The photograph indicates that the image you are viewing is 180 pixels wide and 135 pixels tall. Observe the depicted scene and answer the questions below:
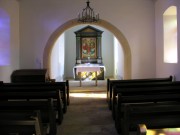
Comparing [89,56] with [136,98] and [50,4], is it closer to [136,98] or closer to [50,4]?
[50,4]

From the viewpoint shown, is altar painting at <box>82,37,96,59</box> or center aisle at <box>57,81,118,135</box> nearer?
center aisle at <box>57,81,118,135</box>

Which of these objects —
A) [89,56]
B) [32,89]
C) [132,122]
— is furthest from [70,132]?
[89,56]

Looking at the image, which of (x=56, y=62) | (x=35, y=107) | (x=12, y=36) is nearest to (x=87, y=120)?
(x=35, y=107)

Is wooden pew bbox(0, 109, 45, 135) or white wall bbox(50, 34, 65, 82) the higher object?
white wall bbox(50, 34, 65, 82)

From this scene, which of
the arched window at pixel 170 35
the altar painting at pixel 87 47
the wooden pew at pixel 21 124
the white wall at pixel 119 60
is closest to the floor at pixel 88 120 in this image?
the wooden pew at pixel 21 124

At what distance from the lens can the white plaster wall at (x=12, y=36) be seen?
22.5 feet

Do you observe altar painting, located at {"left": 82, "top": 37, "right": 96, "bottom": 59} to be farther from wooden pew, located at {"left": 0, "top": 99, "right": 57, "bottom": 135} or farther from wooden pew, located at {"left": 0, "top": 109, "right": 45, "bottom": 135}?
wooden pew, located at {"left": 0, "top": 109, "right": 45, "bottom": 135}

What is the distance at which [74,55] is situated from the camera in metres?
15.3

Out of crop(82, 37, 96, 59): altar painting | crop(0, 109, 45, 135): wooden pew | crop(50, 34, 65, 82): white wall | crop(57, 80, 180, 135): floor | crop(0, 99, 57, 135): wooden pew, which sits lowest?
crop(57, 80, 180, 135): floor

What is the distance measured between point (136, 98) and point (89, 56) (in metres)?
11.3

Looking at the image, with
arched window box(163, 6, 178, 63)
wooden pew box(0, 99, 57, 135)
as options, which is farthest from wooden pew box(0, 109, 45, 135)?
arched window box(163, 6, 178, 63)

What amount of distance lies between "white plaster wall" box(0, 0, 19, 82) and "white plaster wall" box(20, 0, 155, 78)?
10.5 inches

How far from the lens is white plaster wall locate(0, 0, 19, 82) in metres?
6.87

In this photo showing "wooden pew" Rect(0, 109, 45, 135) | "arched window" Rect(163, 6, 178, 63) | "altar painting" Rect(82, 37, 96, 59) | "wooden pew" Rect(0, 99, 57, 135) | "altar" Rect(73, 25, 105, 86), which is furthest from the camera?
"altar painting" Rect(82, 37, 96, 59)
